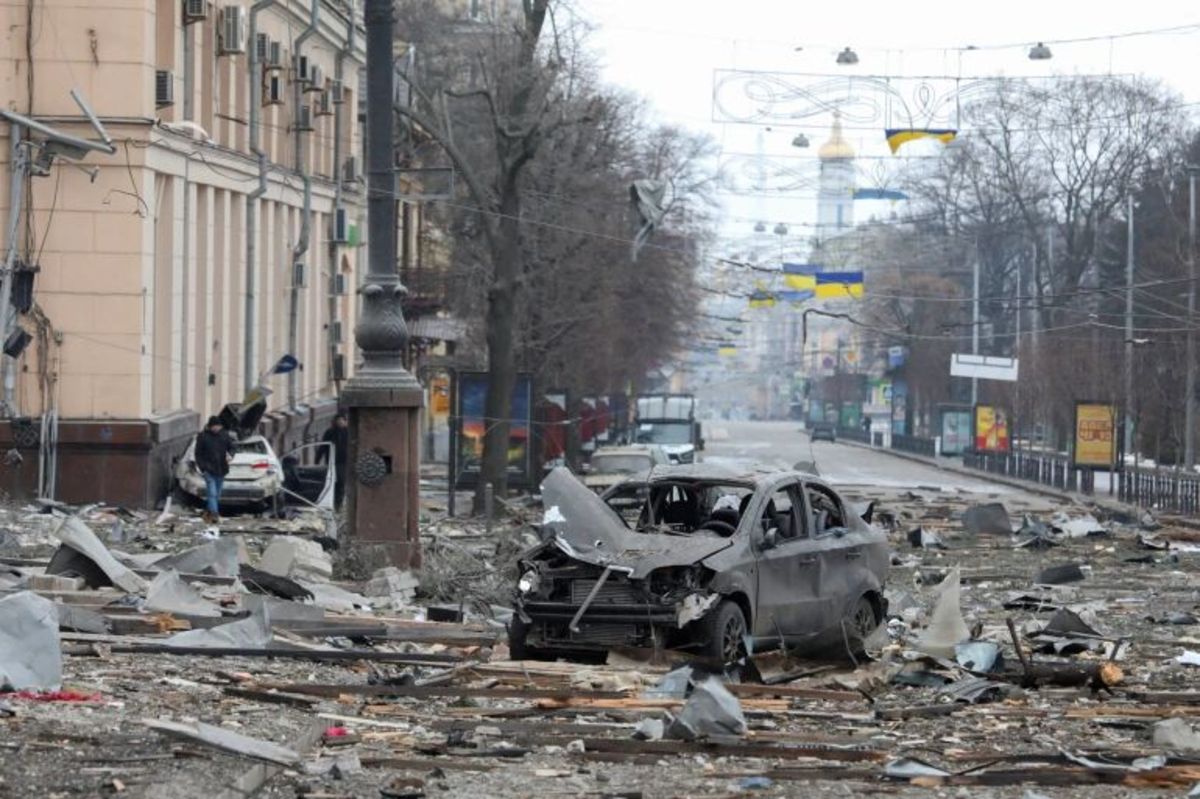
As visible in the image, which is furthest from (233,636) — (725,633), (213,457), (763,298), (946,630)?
(763,298)

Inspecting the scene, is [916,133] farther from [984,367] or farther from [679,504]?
[984,367]

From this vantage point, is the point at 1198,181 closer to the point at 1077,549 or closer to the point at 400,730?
the point at 1077,549

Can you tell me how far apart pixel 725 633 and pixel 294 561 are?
6462 millimetres

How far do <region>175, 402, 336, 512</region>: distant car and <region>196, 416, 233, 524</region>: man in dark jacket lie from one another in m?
1.12

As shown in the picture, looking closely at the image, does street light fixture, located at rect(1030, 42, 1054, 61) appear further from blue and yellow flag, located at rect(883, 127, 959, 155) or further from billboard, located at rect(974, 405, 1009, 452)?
billboard, located at rect(974, 405, 1009, 452)

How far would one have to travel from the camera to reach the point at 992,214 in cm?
8806

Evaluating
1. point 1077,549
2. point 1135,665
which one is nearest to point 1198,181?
point 1077,549

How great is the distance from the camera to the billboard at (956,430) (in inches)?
3403

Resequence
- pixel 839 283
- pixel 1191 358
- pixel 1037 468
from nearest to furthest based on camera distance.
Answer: pixel 839 283, pixel 1191 358, pixel 1037 468

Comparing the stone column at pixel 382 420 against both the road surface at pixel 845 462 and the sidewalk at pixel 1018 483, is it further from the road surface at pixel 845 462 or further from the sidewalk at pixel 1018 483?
the sidewalk at pixel 1018 483

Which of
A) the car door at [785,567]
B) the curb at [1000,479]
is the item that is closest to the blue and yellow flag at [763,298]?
the curb at [1000,479]

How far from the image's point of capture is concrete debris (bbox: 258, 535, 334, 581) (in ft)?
65.0

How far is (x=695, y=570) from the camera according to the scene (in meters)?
14.8

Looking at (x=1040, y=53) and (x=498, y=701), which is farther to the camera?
(x=1040, y=53)
